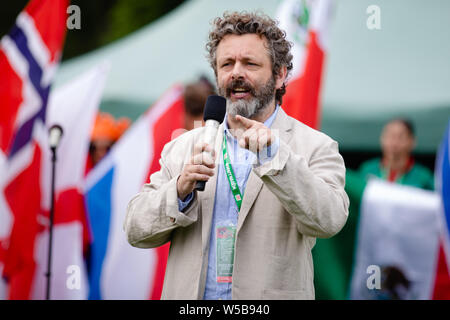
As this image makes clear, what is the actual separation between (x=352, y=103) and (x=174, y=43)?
82.3 inches

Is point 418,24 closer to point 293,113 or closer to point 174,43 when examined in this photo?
point 293,113

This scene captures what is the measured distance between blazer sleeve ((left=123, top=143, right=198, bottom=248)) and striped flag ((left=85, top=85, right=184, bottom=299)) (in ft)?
7.96

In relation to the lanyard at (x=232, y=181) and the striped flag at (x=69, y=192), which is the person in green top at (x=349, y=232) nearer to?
the striped flag at (x=69, y=192)

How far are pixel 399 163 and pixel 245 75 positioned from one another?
3051mm

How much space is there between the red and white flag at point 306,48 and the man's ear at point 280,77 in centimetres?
176

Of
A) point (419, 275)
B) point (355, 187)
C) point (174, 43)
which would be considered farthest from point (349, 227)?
point (174, 43)

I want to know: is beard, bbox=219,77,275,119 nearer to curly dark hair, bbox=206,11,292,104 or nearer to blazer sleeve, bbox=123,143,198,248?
curly dark hair, bbox=206,11,292,104

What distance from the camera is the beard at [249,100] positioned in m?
2.03

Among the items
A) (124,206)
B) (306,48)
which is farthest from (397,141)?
(124,206)

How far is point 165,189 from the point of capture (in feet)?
6.25

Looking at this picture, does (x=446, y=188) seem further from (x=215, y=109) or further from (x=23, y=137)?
(x=23, y=137)

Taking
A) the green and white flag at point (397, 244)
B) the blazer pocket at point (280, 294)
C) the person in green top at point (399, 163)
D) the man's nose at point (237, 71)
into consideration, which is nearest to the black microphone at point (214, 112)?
the man's nose at point (237, 71)

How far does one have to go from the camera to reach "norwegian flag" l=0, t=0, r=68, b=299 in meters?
4.10
